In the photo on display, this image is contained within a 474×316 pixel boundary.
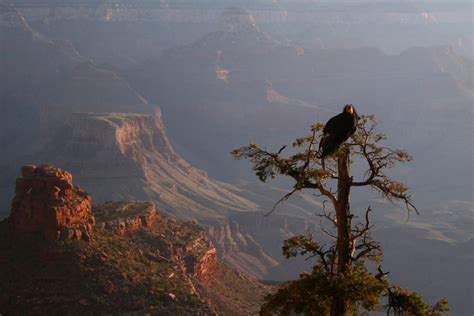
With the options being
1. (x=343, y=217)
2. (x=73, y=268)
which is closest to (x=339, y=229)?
(x=343, y=217)

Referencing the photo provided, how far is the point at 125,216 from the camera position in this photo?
6131 cm

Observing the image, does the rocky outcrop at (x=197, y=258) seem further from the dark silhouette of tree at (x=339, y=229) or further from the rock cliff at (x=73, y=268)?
the dark silhouette of tree at (x=339, y=229)

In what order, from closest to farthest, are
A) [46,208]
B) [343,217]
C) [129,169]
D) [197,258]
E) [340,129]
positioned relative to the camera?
[340,129] < [343,217] < [46,208] < [197,258] < [129,169]

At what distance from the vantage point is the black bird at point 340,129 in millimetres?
19531

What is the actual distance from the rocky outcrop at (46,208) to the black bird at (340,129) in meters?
30.5

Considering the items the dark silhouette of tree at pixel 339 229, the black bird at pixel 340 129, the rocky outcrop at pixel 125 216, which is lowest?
the dark silhouette of tree at pixel 339 229

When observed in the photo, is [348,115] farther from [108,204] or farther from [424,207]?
[424,207]

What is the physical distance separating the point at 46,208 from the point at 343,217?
30287 mm

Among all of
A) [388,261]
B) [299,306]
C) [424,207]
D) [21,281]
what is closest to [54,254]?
[21,281]

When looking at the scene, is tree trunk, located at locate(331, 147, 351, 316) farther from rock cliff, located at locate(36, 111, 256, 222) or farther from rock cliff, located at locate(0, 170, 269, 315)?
rock cliff, located at locate(36, 111, 256, 222)

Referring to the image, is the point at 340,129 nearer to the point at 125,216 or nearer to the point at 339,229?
the point at 339,229

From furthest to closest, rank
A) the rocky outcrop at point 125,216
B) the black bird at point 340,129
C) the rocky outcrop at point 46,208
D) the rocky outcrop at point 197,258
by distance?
the rocky outcrop at point 197,258
the rocky outcrop at point 125,216
the rocky outcrop at point 46,208
the black bird at point 340,129

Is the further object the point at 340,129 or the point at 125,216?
the point at 125,216

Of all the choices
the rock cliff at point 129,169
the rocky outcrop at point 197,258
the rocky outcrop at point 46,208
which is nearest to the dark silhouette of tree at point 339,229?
the rocky outcrop at point 46,208
